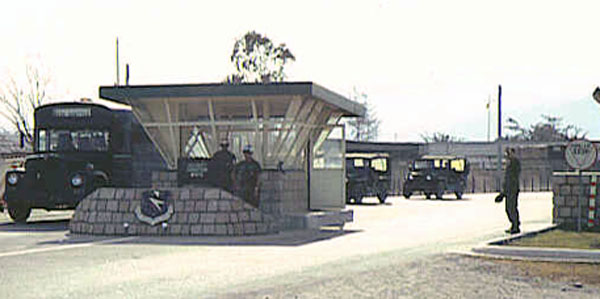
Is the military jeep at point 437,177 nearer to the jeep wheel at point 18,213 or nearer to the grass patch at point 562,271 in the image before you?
the jeep wheel at point 18,213

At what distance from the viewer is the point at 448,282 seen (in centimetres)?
1023

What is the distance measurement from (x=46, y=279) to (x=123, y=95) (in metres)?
8.18

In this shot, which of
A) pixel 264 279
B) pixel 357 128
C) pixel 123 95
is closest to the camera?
pixel 264 279

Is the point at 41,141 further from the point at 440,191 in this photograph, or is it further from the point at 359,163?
the point at 440,191

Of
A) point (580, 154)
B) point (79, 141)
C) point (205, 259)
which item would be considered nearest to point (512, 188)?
point (580, 154)

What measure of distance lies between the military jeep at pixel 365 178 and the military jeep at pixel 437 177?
2432 mm

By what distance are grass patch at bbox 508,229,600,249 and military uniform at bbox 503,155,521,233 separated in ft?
1.88

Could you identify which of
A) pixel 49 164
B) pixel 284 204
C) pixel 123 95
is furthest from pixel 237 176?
pixel 49 164

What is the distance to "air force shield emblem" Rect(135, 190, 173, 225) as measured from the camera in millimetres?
16594

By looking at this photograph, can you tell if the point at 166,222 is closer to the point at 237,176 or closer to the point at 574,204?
the point at 237,176

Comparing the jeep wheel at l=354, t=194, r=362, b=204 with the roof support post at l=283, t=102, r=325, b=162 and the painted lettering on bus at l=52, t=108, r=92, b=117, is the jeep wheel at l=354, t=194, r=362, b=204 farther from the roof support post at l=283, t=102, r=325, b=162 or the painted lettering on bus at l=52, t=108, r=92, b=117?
the painted lettering on bus at l=52, t=108, r=92, b=117

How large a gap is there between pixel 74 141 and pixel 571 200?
12.7m

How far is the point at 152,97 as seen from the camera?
18.2 m

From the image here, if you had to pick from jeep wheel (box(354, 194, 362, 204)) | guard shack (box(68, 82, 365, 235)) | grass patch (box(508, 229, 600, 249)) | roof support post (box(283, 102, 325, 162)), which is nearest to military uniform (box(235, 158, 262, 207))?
guard shack (box(68, 82, 365, 235))
